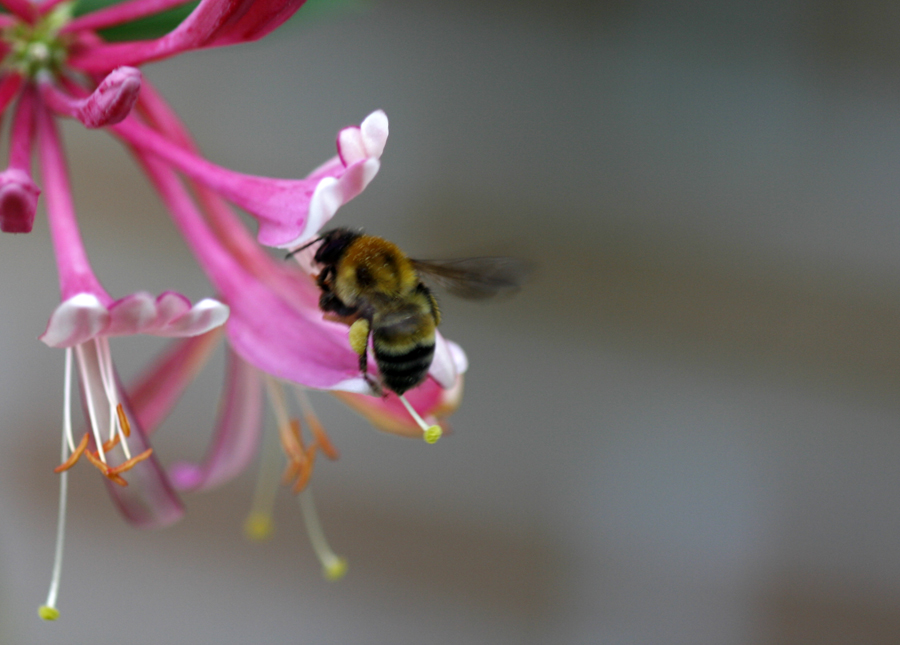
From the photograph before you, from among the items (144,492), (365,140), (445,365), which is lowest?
(144,492)

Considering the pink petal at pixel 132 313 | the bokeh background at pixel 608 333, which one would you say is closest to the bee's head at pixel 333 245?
the pink petal at pixel 132 313

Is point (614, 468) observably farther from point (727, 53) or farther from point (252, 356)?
point (252, 356)

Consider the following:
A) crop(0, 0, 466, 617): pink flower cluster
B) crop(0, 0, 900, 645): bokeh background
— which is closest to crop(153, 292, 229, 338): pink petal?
crop(0, 0, 466, 617): pink flower cluster

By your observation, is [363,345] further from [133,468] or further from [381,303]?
[133,468]

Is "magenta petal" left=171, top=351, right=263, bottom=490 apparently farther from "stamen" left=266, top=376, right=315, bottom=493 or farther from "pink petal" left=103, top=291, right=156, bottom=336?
"pink petal" left=103, top=291, right=156, bottom=336

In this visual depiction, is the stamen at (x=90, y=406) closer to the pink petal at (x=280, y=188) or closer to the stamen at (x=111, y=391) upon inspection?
the stamen at (x=111, y=391)

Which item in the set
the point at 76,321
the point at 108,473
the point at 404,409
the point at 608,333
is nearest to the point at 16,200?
the point at 76,321

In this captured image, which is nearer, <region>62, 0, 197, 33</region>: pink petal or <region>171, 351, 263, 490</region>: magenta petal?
<region>62, 0, 197, 33</region>: pink petal
